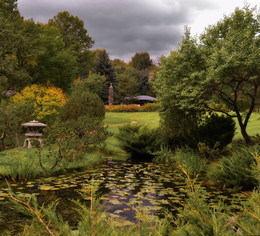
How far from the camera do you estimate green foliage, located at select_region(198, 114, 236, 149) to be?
39.4ft

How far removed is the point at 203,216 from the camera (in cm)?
196

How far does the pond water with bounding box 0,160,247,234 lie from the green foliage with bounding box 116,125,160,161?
3.32 m

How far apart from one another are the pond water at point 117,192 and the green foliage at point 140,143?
10.9ft

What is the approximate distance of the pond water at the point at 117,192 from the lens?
5.39 metres

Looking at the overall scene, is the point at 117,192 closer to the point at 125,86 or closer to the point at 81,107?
the point at 81,107

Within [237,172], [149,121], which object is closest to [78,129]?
[237,172]

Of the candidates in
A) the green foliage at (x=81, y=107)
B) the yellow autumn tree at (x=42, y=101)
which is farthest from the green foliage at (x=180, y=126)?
the yellow autumn tree at (x=42, y=101)

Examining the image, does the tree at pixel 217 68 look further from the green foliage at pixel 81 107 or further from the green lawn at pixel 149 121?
the green lawn at pixel 149 121

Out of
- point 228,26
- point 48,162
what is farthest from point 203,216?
point 228,26

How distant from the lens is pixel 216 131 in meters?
12.2

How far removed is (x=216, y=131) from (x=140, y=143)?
3.79m

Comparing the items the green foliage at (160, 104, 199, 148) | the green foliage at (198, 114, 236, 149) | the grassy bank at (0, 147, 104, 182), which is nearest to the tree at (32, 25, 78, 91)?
the green foliage at (160, 104, 199, 148)

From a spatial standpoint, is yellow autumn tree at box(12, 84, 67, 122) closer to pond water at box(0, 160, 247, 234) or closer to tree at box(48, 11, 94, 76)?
pond water at box(0, 160, 247, 234)

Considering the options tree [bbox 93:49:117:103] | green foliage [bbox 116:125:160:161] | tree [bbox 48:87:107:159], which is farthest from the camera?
tree [bbox 93:49:117:103]
